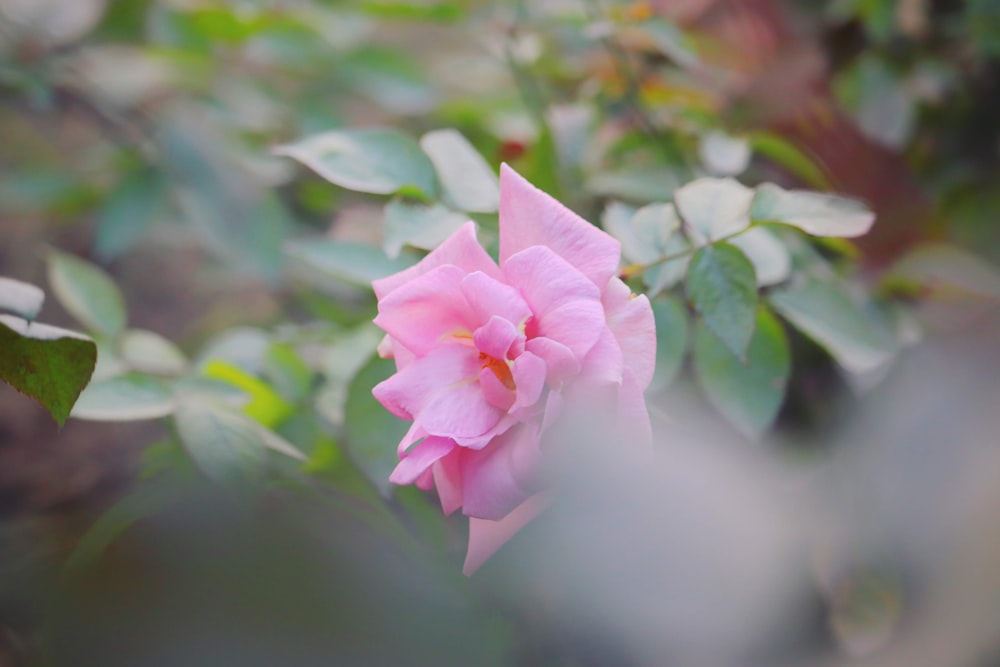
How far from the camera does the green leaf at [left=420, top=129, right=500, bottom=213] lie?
464 millimetres

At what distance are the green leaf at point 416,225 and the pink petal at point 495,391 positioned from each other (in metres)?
0.11

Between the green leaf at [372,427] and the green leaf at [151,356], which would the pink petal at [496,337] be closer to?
the green leaf at [372,427]

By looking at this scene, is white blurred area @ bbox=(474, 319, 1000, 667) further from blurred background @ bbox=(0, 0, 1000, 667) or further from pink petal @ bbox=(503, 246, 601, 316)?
pink petal @ bbox=(503, 246, 601, 316)

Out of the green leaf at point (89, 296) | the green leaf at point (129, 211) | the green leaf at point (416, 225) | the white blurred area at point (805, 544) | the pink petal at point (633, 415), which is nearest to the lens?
the pink petal at point (633, 415)

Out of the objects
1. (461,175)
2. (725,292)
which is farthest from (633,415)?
(461,175)

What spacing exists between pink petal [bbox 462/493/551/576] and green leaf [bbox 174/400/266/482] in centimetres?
16

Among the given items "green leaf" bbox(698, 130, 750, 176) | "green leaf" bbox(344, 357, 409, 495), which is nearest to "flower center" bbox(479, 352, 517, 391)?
"green leaf" bbox(344, 357, 409, 495)

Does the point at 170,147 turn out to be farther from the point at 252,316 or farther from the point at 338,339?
the point at 338,339

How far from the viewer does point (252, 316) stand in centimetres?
111

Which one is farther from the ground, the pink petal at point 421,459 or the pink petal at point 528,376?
the pink petal at point 528,376

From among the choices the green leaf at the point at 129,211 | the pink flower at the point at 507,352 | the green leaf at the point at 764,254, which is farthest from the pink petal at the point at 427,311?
the green leaf at the point at 129,211

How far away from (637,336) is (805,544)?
485mm

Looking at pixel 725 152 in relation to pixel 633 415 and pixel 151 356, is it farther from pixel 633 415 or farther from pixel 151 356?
pixel 151 356

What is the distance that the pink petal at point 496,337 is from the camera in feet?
1.02
